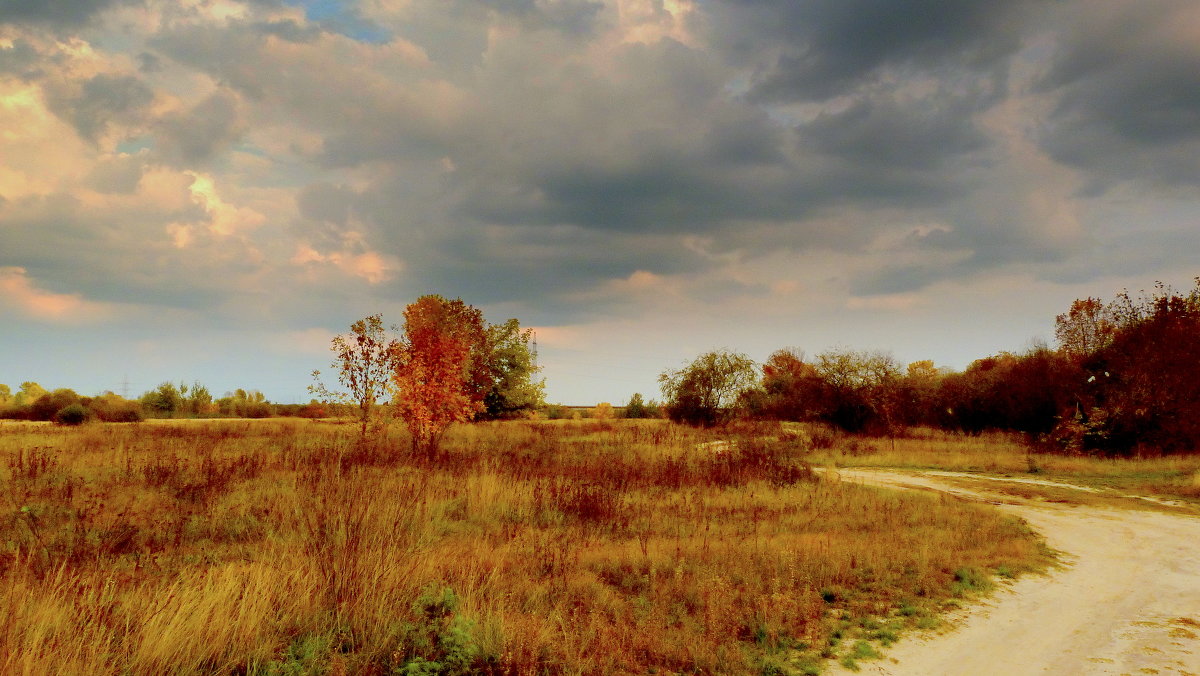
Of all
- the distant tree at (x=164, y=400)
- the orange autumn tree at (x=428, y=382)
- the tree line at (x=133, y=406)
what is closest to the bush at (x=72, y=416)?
the tree line at (x=133, y=406)

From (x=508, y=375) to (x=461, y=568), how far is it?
126 ft

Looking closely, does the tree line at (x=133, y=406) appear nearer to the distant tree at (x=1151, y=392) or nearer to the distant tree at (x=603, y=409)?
the distant tree at (x=603, y=409)

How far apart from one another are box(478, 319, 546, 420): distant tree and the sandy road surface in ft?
120

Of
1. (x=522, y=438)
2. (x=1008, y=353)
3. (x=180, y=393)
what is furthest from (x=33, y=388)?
(x=1008, y=353)

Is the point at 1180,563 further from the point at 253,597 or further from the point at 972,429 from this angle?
the point at 972,429

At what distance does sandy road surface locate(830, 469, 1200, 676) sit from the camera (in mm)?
5316

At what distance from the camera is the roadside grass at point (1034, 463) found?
57.8 feet

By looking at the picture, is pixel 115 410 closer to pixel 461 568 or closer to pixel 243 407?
pixel 243 407

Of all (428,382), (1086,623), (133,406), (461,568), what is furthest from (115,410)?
(1086,623)

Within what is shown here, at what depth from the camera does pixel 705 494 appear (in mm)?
13914

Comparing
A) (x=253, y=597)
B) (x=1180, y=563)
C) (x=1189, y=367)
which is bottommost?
(x=1180, y=563)

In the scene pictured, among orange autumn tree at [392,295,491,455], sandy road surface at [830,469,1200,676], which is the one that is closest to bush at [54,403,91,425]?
orange autumn tree at [392,295,491,455]

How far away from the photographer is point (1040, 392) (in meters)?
35.3

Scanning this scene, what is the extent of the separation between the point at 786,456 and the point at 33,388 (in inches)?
2928
